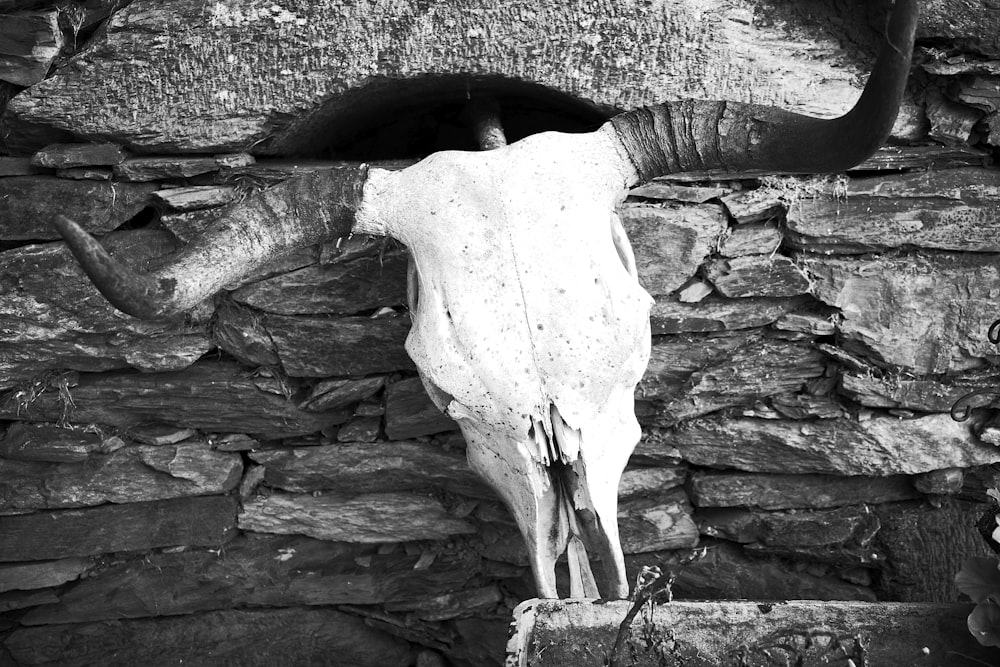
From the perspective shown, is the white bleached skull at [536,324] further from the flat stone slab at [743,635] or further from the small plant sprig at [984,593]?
the small plant sprig at [984,593]

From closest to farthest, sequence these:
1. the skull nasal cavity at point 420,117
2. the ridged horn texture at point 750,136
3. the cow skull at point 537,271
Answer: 1. the ridged horn texture at point 750,136
2. the cow skull at point 537,271
3. the skull nasal cavity at point 420,117

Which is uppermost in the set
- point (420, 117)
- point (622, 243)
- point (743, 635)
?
point (420, 117)

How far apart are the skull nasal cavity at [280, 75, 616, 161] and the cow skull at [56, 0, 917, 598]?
0.63 m

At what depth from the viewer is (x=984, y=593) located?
2584 mm

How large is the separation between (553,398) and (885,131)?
121cm

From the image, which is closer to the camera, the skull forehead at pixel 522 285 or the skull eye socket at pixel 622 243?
the skull forehead at pixel 522 285

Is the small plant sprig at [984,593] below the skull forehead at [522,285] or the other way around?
below

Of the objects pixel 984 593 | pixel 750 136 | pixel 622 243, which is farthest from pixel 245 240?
pixel 984 593

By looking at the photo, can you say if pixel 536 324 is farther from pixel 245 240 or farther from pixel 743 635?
pixel 743 635

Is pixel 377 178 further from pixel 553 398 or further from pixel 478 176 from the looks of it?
pixel 553 398

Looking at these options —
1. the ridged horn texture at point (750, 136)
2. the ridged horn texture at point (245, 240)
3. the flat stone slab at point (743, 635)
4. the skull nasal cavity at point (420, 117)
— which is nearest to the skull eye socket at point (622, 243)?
the ridged horn texture at point (750, 136)

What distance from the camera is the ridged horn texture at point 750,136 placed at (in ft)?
8.07

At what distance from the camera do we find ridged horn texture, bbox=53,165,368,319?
2.51m

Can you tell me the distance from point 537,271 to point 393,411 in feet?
4.37
